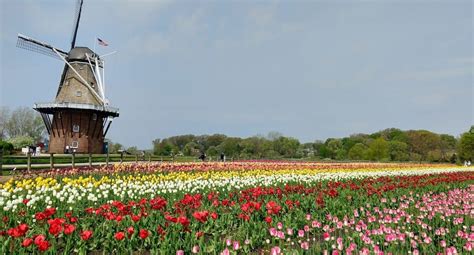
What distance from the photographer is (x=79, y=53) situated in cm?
3844

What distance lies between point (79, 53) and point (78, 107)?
22.1 ft

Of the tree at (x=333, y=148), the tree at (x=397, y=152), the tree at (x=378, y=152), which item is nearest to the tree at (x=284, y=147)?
the tree at (x=333, y=148)

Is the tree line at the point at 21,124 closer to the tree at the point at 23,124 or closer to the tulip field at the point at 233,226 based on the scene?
the tree at the point at 23,124

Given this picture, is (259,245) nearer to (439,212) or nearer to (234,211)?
(234,211)

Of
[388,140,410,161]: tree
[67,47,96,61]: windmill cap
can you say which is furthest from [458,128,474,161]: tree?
[67,47,96,61]: windmill cap

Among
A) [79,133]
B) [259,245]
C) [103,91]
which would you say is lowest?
[259,245]

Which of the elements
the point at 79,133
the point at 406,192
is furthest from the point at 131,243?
the point at 79,133

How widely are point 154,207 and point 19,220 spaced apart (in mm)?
2290

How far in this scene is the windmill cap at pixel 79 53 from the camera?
3809cm

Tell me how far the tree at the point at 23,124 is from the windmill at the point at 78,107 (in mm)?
30022

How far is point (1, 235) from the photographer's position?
4.58m

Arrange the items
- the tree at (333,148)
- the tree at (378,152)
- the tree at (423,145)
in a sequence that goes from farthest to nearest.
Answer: the tree at (333,148) → the tree at (423,145) → the tree at (378,152)

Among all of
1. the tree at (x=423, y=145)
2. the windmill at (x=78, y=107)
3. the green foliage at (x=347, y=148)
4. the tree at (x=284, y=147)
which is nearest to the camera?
the windmill at (x=78, y=107)

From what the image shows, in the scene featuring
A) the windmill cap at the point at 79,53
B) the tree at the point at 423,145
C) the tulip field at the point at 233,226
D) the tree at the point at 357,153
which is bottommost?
the tulip field at the point at 233,226
